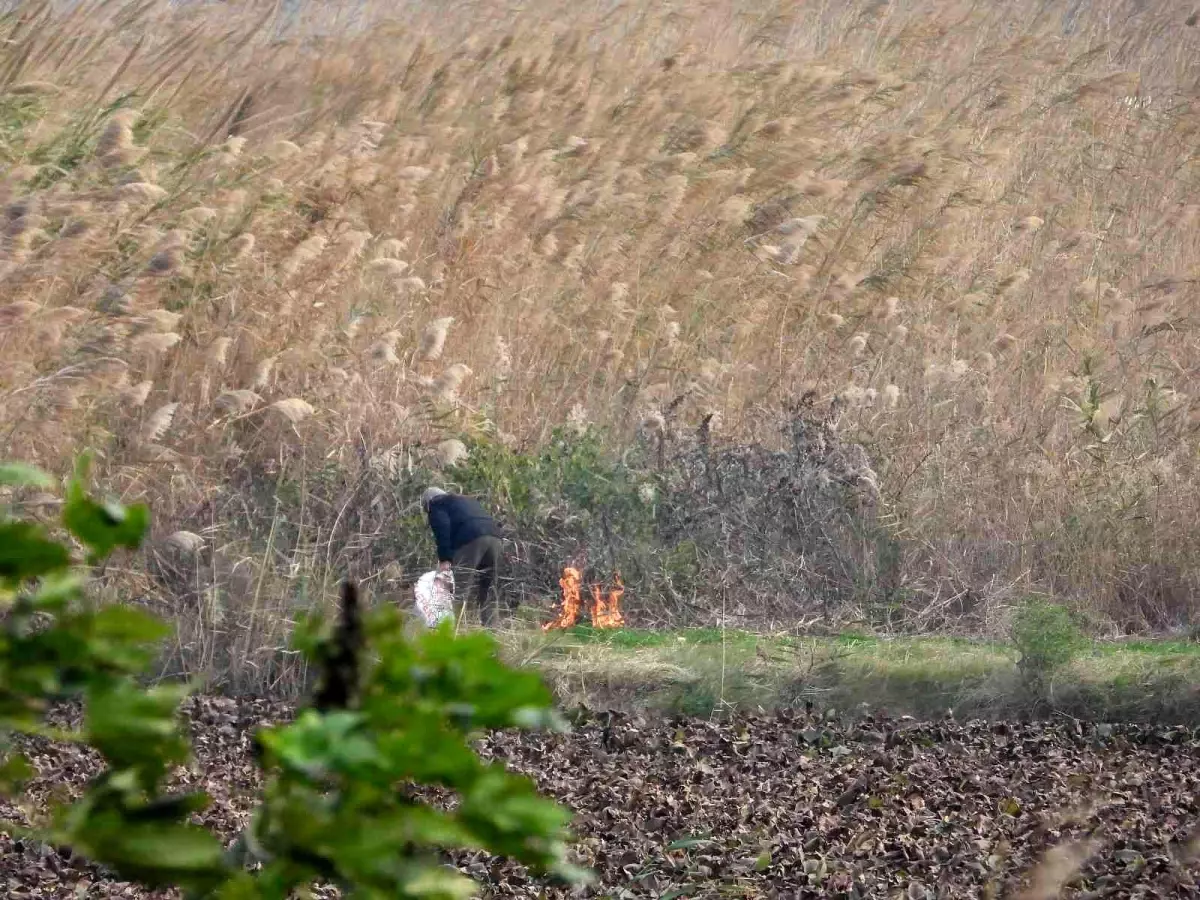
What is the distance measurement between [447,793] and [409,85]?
569 centimetres

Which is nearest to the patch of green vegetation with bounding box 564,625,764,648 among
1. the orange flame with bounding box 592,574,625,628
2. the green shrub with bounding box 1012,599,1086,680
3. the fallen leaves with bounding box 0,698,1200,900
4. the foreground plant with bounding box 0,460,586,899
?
the orange flame with bounding box 592,574,625,628

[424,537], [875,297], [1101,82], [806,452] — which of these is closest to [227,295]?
[424,537]

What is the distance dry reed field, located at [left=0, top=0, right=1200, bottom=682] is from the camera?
5742 mm

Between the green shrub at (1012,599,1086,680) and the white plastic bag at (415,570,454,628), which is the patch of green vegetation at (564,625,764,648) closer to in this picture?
the white plastic bag at (415,570,454,628)

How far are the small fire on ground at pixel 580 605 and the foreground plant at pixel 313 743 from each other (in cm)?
427

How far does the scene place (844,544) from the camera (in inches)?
227

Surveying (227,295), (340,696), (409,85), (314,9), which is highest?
(314,9)

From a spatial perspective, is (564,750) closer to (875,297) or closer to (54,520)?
(54,520)

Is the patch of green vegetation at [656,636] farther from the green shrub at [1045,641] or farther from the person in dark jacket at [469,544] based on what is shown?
the green shrub at [1045,641]

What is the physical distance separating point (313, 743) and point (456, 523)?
455 cm

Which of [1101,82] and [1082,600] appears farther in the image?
[1101,82]

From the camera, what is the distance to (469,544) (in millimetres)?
5273

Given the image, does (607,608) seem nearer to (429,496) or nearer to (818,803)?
(429,496)

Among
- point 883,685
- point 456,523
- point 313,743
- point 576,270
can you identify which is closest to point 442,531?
point 456,523
